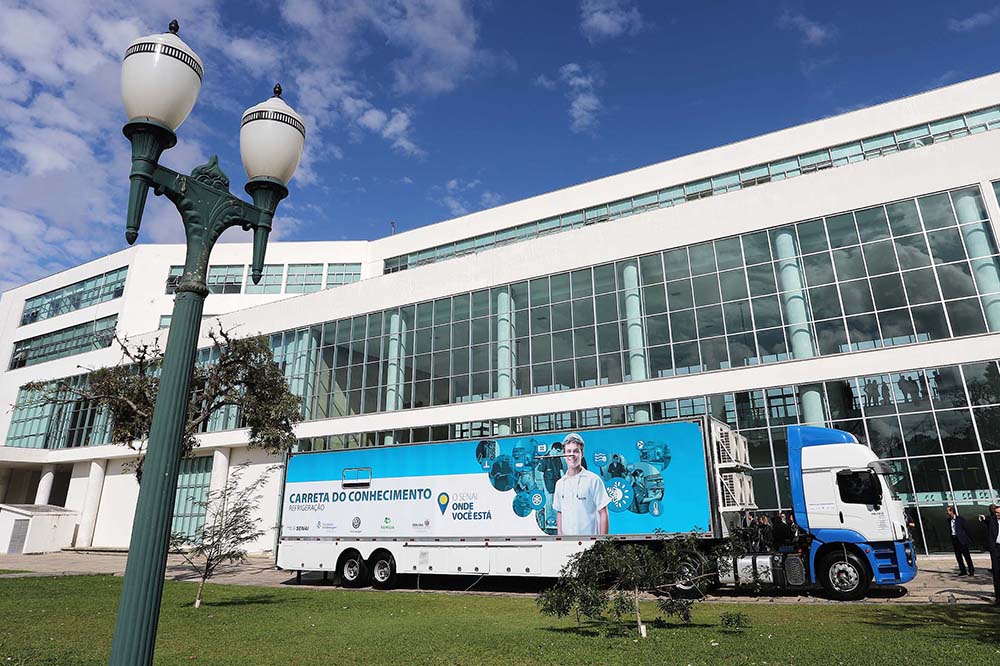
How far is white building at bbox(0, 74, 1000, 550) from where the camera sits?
886 inches

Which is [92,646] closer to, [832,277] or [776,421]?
[776,421]

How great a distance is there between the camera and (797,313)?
25.0 meters

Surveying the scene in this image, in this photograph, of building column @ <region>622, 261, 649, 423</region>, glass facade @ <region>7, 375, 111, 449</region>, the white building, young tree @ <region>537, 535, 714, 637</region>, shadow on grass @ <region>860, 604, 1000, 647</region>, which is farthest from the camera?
glass facade @ <region>7, 375, 111, 449</region>

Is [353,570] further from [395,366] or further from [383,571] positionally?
[395,366]

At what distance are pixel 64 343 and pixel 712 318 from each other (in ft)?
177

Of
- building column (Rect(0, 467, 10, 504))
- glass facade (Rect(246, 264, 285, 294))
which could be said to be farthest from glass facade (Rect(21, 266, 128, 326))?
building column (Rect(0, 467, 10, 504))

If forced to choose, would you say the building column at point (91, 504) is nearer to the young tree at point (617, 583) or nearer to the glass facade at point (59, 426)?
the glass facade at point (59, 426)

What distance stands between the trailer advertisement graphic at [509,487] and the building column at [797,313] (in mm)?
11246

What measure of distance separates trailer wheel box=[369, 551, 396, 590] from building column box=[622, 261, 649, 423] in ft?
41.7

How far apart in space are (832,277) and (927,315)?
3556 mm

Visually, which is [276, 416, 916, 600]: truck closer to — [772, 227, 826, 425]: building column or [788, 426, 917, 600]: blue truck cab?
[788, 426, 917, 600]: blue truck cab

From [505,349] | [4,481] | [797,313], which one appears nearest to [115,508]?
[4,481]

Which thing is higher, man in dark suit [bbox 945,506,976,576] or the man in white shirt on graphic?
the man in white shirt on graphic

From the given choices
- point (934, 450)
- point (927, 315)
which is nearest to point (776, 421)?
point (934, 450)
